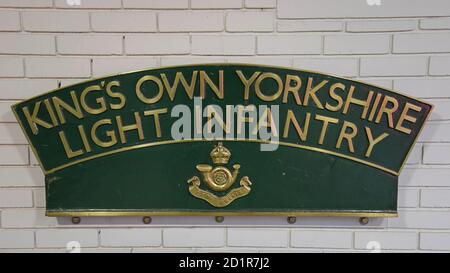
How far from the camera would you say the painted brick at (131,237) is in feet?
4.65

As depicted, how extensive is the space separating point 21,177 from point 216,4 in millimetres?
1055

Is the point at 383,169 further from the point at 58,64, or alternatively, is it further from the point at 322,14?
the point at 58,64

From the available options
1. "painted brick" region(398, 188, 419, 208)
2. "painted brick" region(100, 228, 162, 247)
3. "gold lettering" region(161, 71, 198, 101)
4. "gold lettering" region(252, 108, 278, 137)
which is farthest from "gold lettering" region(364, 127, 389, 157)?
"painted brick" region(100, 228, 162, 247)

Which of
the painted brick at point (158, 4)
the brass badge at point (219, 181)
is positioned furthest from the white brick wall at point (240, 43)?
the brass badge at point (219, 181)

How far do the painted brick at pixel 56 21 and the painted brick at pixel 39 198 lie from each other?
650 mm

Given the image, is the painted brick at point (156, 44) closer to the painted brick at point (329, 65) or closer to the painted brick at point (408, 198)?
the painted brick at point (329, 65)

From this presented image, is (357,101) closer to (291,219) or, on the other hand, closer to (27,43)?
(291,219)

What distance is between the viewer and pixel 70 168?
1329 mm

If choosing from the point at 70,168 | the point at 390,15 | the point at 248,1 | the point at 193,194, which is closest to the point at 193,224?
the point at 193,194

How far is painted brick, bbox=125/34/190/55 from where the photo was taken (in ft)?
4.31

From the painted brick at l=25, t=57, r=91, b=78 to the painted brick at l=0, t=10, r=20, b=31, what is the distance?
0.44 ft

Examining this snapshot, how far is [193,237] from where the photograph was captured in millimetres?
1416

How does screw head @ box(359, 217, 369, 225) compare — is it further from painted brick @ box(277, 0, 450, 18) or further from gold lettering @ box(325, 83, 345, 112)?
painted brick @ box(277, 0, 450, 18)

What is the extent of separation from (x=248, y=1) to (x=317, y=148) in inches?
24.7
